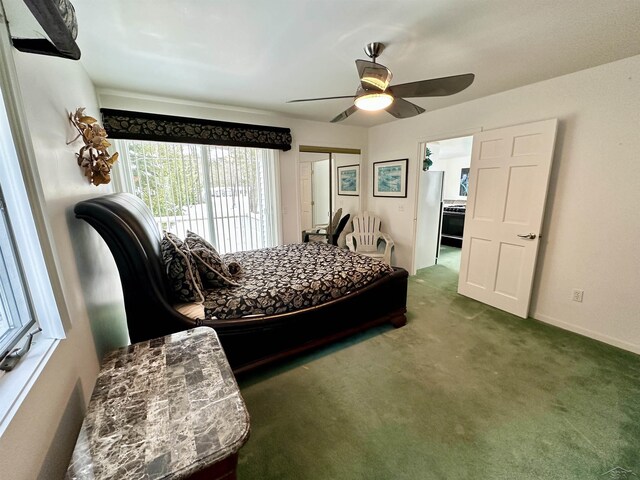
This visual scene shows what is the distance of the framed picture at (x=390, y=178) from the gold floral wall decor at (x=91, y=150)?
139 inches

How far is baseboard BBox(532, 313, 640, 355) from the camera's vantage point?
7.41ft

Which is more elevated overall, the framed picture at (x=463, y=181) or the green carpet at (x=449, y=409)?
the framed picture at (x=463, y=181)

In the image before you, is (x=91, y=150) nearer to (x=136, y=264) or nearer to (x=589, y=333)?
(x=136, y=264)

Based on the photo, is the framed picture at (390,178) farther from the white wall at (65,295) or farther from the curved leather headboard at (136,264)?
the white wall at (65,295)

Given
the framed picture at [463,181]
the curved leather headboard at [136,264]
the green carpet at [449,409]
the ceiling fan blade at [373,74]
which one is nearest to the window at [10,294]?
the curved leather headboard at [136,264]

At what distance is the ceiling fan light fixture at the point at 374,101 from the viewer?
6.08 feet

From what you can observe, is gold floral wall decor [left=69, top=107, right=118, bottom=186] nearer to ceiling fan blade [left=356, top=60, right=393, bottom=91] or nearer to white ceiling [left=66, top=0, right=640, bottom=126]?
white ceiling [left=66, top=0, right=640, bottom=126]

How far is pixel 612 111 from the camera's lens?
7.23ft

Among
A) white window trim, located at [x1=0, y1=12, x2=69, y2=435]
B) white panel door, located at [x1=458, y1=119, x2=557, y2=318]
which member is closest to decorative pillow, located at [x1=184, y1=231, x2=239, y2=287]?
white window trim, located at [x1=0, y1=12, x2=69, y2=435]

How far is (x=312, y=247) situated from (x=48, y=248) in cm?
252

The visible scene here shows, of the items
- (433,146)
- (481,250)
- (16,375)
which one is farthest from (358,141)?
(16,375)

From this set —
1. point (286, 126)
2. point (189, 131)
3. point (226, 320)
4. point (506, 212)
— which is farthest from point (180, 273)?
point (506, 212)

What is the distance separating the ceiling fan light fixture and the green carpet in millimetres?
2024

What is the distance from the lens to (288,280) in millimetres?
2238
